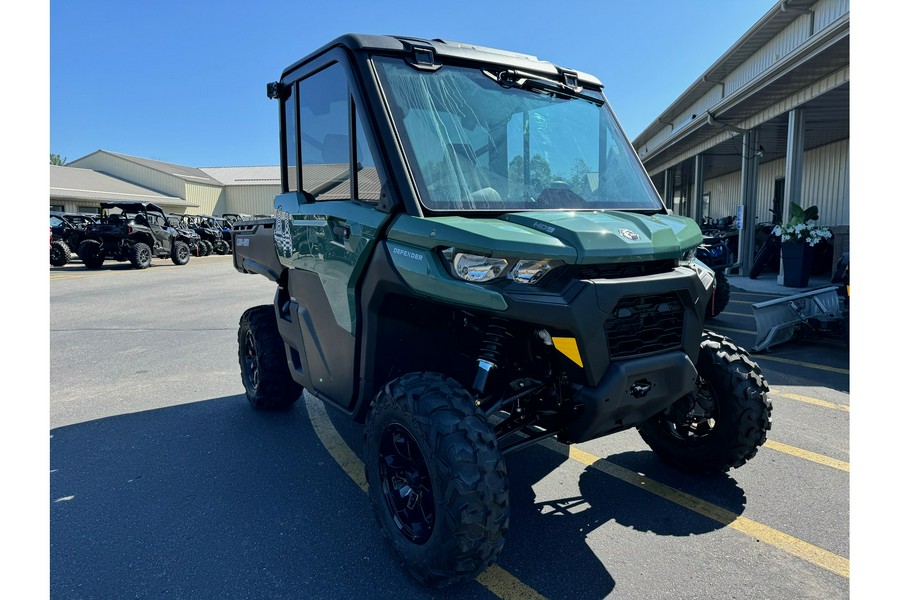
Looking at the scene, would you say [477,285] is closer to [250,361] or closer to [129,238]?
[250,361]

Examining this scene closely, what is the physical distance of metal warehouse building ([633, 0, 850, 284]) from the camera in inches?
430

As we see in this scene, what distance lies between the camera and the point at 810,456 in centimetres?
393

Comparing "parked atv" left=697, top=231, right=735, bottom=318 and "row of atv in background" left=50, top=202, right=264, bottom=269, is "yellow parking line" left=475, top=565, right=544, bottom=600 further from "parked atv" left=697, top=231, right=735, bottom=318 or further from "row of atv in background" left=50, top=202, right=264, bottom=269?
"row of atv in background" left=50, top=202, right=264, bottom=269

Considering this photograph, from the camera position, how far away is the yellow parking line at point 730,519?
2.76 meters

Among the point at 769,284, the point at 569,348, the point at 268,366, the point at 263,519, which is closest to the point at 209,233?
the point at 769,284

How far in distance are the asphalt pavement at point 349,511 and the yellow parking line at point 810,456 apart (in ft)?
0.05

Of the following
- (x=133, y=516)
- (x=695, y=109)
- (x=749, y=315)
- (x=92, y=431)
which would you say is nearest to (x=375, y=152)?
(x=133, y=516)

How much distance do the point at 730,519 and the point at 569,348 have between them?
1599 mm

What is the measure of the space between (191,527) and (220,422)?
1.71 meters

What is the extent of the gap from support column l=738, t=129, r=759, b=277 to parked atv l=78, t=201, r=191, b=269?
1851 cm

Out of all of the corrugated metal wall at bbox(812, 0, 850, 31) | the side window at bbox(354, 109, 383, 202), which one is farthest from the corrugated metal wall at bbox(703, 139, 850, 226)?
the side window at bbox(354, 109, 383, 202)

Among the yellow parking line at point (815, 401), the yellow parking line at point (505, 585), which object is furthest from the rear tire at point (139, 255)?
the yellow parking line at point (505, 585)

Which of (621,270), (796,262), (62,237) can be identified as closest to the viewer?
(621,270)

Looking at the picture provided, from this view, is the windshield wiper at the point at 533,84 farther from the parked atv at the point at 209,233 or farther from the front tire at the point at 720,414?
the parked atv at the point at 209,233
